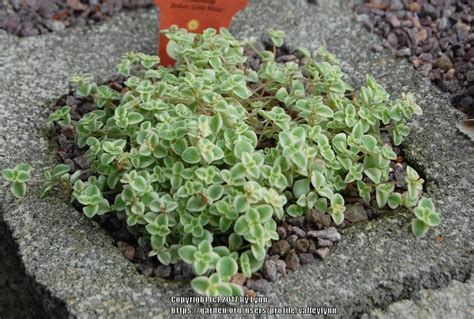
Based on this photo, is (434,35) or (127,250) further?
(434,35)

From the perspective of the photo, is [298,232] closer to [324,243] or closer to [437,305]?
[324,243]

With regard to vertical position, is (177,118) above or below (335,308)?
above

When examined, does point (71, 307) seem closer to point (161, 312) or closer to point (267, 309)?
point (161, 312)

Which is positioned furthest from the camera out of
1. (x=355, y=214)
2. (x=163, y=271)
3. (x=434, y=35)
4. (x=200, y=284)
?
(x=434, y=35)

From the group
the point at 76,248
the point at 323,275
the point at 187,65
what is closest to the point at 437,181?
the point at 323,275

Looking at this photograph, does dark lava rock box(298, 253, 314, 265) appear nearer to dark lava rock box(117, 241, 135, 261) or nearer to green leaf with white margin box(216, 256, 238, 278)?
green leaf with white margin box(216, 256, 238, 278)

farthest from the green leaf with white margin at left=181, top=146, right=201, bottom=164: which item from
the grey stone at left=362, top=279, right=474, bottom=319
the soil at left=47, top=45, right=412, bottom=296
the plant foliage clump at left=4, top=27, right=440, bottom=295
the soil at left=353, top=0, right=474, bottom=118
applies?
the soil at left=353, top=0, right=474, bottom=118

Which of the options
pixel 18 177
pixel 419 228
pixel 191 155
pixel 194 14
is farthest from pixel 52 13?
pixel 419 228
